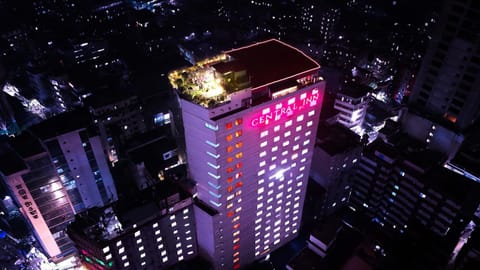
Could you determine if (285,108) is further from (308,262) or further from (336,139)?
(308,262)

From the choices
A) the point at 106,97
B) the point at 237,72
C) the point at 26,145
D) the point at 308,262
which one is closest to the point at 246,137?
the point at 237,72

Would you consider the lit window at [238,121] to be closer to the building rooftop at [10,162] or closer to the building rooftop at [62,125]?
the building rooftop at [62,125]

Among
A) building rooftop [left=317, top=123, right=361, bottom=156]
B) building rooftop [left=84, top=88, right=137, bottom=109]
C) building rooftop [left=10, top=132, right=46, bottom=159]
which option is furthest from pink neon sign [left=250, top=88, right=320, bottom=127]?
building rooftop [left=84, top=88, right=137, bottom=109]

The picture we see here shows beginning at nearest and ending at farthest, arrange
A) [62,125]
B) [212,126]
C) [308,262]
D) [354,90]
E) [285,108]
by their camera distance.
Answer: [212,126], [285,108], [308,262], [62,125], [354,90]

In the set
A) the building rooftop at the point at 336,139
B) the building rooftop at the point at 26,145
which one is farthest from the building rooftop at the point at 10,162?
the building rooftop at the point at 336,139

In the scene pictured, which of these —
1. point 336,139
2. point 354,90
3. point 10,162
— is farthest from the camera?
point 354,90

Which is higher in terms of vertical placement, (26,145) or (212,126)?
(212,126)

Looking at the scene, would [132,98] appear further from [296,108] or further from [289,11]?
[289,11]
